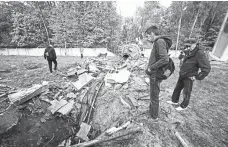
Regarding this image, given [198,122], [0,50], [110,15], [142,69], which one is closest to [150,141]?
[198,122]

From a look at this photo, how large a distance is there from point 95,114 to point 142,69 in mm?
4927

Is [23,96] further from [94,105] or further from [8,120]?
[94,105]

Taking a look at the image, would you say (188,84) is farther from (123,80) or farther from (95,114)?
(95,114)

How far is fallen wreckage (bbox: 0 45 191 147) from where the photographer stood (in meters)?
2.75

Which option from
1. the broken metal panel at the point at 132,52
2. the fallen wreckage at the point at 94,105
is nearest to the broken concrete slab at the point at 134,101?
the fallen wreckage at the point at 94,105

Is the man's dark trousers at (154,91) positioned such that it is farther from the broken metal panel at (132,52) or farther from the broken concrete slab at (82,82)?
the broken metal panel at (132,52)

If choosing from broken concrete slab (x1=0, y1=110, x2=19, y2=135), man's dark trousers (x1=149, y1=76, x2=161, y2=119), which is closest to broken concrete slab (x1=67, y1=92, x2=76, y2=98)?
broken concrete slab (x1=0, y1=110, x2=19, y2=135)

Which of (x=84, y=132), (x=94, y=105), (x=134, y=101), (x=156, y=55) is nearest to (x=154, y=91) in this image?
(x=156, y=55)

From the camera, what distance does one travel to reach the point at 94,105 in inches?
171

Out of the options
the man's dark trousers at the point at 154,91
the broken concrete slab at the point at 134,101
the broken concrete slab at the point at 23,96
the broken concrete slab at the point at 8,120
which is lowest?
the broken concrete slab at the point at 8,120

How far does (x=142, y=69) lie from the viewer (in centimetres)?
763

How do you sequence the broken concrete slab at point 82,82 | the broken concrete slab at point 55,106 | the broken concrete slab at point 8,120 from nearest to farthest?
the broken concrete slab at point 8,120 → the broken concrete slab at point 55,106 → the broken concrete slab at point 82,82

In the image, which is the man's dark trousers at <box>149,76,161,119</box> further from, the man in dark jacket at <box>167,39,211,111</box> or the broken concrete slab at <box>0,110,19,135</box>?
the broken concrete slab at <box>0,110,19,135</box>

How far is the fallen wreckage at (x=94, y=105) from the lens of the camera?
9.01 feet
